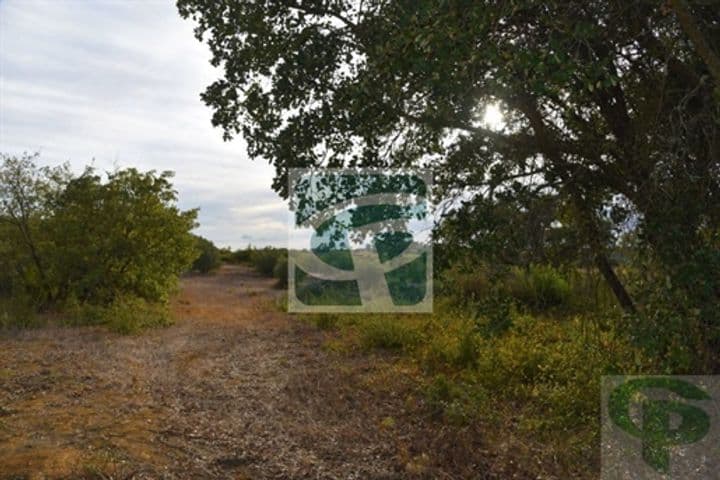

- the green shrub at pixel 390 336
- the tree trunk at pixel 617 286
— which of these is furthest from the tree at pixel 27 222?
the tree trunk at pixel 617 286

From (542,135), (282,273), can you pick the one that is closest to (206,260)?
(282,273)

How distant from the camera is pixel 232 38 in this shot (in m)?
4.53

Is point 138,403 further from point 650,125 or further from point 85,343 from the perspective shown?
point 650,125

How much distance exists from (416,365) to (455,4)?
5.34 m

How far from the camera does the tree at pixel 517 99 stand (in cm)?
304

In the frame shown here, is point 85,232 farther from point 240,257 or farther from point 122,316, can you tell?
point 240,257

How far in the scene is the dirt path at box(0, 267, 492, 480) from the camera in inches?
171

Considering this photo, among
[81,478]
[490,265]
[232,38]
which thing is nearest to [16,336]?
[81,478]

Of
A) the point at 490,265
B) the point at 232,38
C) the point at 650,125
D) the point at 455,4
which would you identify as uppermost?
the point at 232,38

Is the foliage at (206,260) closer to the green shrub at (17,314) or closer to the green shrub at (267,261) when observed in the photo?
the green shrub at (267,261)

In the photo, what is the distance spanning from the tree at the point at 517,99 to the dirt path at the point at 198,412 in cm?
232

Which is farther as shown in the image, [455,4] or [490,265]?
[490,265]

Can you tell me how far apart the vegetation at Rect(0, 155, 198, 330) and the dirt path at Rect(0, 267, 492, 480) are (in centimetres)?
240

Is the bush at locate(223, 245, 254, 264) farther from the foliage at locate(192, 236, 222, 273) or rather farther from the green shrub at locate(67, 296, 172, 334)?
the green shrub at locate(67, 296, 172, 334)
